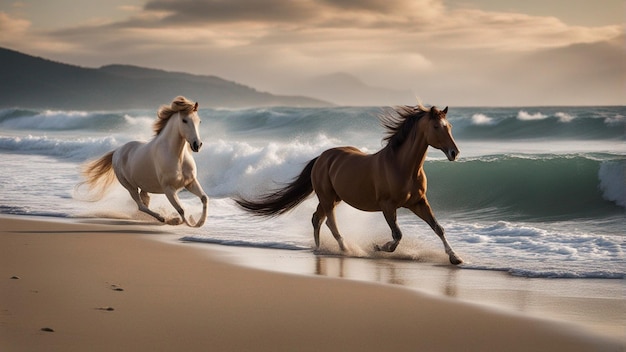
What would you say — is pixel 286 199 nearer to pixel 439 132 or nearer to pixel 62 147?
pixel 439 132

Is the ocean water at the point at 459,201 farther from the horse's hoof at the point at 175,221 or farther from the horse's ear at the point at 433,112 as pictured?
the horse's ear at the point at 433,112

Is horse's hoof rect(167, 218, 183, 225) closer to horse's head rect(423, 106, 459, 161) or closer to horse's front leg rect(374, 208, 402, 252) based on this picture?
horse's front leg rect(374, 208, 402, 252)

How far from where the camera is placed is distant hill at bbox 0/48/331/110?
224 feet

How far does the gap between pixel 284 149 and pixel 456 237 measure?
10.4 metres

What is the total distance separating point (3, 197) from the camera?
44.3ft

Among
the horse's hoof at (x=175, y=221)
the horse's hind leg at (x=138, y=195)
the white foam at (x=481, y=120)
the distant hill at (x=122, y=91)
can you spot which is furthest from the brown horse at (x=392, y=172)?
the distant hill at (x=122, y=91)

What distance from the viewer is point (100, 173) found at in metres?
12.7

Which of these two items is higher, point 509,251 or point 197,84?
point 197,84

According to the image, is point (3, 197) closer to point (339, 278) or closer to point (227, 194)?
point (227, 194)

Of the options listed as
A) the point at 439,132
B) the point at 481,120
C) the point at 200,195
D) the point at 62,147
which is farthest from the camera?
the point at 481,120

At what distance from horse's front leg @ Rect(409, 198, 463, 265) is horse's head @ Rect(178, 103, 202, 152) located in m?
2.86

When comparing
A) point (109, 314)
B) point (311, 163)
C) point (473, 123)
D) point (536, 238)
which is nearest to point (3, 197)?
point (311, 163)

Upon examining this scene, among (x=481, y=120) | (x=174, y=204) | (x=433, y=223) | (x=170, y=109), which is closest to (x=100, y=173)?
(x=170, y=109)

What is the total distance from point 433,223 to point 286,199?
2.05m
